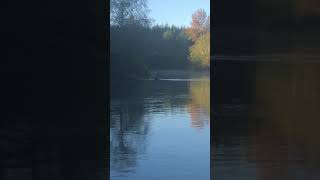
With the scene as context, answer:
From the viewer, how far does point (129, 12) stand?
788cm

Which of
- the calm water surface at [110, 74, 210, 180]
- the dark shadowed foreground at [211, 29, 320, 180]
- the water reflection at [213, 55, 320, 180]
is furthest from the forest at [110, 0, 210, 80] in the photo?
the water reflection at [213, 55, 320, 180]

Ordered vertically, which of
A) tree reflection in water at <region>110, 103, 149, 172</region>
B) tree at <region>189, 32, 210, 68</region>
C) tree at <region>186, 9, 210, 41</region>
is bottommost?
tree reflection in water at <region>110, 103, 149, 172</region>

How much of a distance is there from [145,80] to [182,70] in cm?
82

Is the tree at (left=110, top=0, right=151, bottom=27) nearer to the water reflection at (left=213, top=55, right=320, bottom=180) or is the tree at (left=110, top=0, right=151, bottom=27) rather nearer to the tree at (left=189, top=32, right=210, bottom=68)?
the tree at (left=189, top=32, right=210, bottom=68)

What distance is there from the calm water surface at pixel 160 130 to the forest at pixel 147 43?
0.34 metres

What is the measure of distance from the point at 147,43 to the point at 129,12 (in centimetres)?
63

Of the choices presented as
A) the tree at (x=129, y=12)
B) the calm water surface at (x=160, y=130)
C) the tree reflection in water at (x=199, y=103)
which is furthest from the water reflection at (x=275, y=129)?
the tree at (x=129, y=12)

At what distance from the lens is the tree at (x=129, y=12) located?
780 centimetres

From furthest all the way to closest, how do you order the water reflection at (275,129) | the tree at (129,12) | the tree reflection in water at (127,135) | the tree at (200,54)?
the tree at (200,54)
the tree at (129,12)
the tree reflection in water at (127,135)
the water reflection at (275,129)

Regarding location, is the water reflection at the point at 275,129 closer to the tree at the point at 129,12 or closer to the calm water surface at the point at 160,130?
the calm water surface at the point at 160,130

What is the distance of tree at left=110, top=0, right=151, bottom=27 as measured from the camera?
7801mm

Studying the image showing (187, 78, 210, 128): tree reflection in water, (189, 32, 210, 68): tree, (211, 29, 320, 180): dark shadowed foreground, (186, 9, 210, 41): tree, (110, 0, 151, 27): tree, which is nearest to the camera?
(211, 29, 320, 180): dark shadowed foreground
